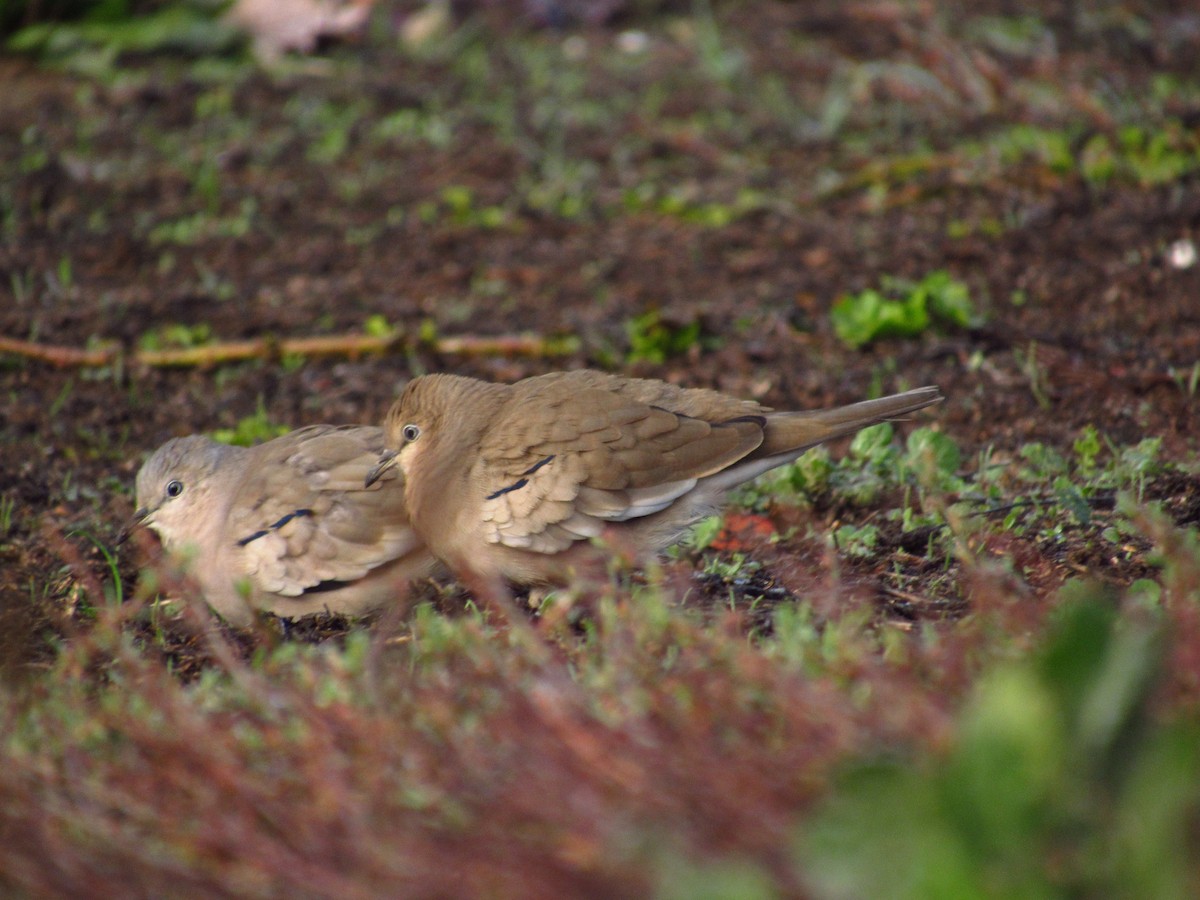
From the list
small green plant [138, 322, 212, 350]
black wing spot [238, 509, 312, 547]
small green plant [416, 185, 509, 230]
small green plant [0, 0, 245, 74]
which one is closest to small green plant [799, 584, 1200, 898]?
black wing spot [238, 509, 312, 547]

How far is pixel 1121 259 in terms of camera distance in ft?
23.4

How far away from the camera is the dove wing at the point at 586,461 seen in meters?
4.53

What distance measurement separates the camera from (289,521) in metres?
Answer: 4.70

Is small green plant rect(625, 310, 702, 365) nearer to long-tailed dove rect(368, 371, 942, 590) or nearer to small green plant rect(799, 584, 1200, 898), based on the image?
long-tailed dove rect(368, 371, 942, 590)

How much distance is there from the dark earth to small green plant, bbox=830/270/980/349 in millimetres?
101

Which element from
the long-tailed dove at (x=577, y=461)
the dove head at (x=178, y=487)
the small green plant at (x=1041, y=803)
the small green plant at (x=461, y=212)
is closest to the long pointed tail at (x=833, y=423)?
the long-tailed dove at (x=577, y=461)

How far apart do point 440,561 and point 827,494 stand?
144 centimetres

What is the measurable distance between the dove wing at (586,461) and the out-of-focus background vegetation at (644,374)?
282 millimetres

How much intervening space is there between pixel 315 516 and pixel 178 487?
0.62 metres

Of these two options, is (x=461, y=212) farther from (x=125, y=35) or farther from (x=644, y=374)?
(x=125, y=35)

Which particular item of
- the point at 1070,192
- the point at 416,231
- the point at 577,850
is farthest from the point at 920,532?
the point at 416,231

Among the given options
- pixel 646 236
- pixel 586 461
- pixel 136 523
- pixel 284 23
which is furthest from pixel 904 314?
pixel 284 23

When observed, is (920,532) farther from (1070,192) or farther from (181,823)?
(1070,192)

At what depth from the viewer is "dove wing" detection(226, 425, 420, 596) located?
464 centimetres
